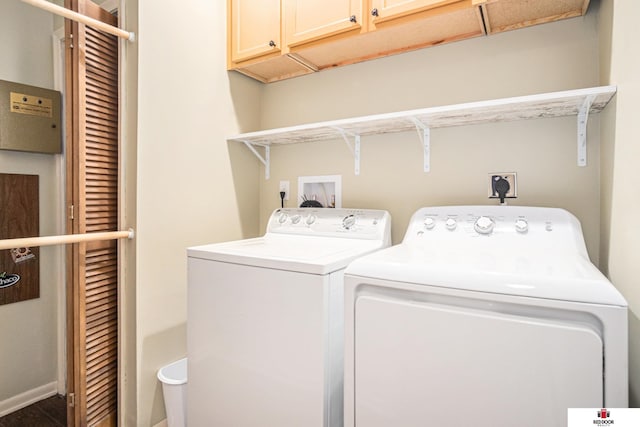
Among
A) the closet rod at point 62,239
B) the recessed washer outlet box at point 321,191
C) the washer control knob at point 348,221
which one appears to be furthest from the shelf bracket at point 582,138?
the closet rod at point 62,239

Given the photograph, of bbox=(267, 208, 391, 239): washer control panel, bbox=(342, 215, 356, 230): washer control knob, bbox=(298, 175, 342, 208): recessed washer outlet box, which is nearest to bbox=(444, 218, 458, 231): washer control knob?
bbox=(267, 208, 391, 239): washer control panel

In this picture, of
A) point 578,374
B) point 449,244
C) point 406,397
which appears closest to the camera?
point 578,374

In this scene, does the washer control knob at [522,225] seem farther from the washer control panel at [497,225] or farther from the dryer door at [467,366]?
the dryer door at [467,366]

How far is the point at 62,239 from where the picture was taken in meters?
1.43

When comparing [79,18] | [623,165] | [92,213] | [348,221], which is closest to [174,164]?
[92,213]

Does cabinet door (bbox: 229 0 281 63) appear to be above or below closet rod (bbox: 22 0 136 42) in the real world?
above

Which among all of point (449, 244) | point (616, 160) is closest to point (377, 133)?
point (449, 244)

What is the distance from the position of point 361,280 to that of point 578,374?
1.91 ft

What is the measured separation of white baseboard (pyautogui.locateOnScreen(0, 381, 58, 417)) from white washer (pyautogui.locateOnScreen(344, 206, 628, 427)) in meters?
2.18

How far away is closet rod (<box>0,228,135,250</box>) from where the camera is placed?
130cm

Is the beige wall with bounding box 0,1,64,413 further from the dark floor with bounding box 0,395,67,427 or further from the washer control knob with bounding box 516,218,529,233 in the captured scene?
the washer control knob with bounding box 516,218,529,233

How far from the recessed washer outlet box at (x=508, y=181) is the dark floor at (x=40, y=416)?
8.68ft

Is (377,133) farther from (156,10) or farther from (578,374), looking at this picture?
(578,374)

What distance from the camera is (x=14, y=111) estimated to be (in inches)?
73.2
